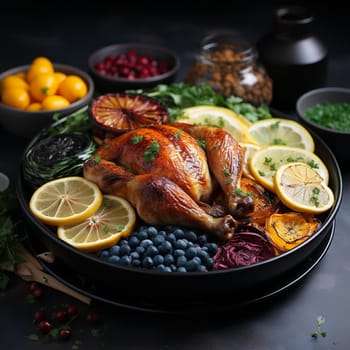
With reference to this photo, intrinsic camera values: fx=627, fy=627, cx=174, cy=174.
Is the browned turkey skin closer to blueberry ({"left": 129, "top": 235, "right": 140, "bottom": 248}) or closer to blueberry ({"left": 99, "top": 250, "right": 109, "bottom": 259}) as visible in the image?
blueberry ({"left": 129, "top": 235, "right": 140, "bottom": 248})

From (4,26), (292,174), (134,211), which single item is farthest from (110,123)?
(4,26)

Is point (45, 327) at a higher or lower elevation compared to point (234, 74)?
lower

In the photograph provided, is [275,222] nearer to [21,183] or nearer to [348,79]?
[21,183]

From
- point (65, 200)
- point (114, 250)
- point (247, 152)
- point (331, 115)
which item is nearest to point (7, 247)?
point (65, 200)

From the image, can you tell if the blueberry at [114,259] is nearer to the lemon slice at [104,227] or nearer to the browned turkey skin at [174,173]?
the lemon slice at [104,227]

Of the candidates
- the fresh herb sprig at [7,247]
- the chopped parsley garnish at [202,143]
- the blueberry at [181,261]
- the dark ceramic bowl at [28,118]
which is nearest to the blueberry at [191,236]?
the blueberry at [181,261]

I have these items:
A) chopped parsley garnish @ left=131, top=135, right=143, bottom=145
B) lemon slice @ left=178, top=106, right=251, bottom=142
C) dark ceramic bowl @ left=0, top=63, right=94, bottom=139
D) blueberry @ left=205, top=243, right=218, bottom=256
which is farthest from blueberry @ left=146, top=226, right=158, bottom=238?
dark ceramic bowl @ left=0, top=63, right=94, bottom=139

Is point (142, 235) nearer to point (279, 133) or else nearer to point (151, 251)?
point (151, 251)
